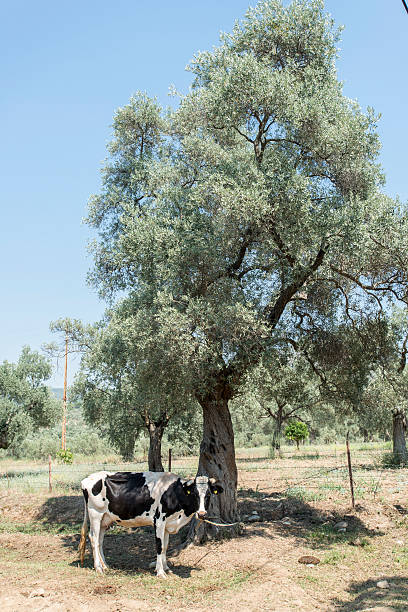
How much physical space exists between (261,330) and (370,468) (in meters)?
14.1

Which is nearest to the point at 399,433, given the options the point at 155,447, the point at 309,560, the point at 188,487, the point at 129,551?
the point at 155,447

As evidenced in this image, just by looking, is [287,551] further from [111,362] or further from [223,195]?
[111,362]

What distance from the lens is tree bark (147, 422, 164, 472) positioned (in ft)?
74.2

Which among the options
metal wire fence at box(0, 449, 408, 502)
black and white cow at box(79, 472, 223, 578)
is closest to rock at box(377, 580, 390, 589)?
black and white cow at box(79, 472, 223, 578)

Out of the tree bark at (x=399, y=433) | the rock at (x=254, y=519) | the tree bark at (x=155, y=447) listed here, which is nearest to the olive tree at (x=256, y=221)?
the rock at (x=254, y=519)

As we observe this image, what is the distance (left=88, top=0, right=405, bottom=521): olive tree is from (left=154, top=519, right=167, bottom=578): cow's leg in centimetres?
257

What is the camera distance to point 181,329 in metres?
11.7

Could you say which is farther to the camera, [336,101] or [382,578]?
[336,101]

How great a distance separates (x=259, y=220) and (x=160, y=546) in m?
7.80

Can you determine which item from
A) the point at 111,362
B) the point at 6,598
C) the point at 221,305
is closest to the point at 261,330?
the point at 221,305

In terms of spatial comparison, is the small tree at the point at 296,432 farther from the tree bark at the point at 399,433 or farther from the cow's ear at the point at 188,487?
the cow's ear at the point at 188,487

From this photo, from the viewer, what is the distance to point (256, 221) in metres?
12.2

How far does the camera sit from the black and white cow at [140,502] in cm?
1112

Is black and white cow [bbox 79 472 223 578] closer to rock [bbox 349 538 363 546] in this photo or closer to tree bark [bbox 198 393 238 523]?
tree bark [bbox 198 393 238 523]
